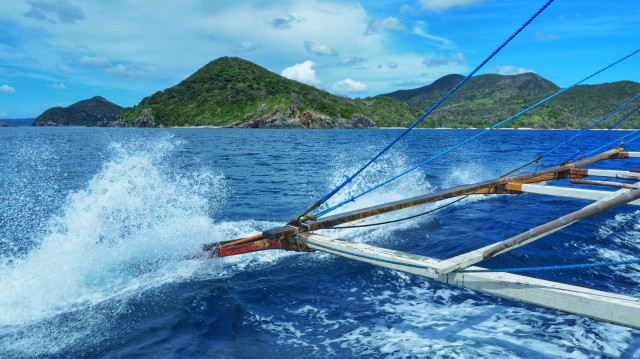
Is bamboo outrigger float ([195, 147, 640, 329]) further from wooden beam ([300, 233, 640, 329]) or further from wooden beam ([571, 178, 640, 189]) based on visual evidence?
wooden beam ([571, 178, 640, 189])

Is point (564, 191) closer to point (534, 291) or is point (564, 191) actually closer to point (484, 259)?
point (484, 259)

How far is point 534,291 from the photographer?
428 cm

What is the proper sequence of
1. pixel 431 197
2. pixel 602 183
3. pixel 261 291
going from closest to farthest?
→ pixel 261 291 → pixel 431 197 → pixel 602 183

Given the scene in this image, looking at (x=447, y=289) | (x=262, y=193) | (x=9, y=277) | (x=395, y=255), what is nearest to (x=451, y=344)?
(x=395, y=255)

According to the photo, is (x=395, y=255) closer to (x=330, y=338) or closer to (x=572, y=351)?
(x=330, y=338)

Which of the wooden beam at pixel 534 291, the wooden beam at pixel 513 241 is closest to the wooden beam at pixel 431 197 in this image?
the wooden beam at pixel 534 291

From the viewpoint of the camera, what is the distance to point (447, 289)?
7164mm

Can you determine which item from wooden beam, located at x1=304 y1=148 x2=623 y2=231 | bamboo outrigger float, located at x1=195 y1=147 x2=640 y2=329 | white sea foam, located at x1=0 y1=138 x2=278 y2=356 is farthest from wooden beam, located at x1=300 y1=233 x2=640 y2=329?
white sea foam, located at x1=0 y1=138 x2=278 y2=356

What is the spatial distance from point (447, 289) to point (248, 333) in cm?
392

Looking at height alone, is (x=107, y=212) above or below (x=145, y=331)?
above

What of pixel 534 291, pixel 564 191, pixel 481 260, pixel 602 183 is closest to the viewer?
pixel 534 291

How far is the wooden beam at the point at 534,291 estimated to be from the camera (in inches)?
148

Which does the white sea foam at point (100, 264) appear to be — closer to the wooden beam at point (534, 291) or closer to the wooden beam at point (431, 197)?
the wooden beam at point (431, 197)

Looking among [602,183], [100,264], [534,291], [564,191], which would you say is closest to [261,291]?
[100,264]
